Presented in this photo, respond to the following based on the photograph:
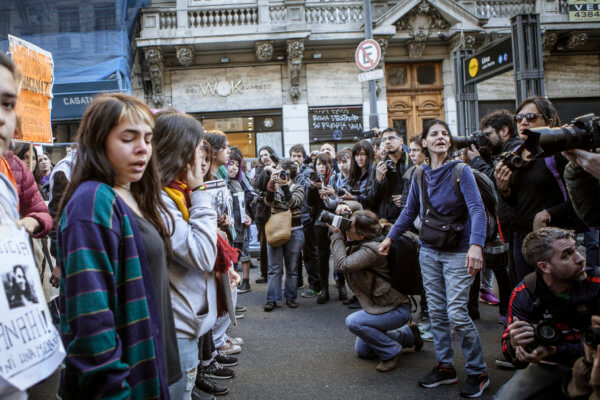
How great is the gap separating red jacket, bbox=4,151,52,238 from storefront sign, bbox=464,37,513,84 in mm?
6987

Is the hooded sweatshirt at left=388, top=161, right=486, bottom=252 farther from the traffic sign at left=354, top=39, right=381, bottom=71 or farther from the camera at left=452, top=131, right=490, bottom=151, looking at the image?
the traffic sign at left=354, top=39, right=381, bottom=71

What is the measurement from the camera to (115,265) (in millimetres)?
1575

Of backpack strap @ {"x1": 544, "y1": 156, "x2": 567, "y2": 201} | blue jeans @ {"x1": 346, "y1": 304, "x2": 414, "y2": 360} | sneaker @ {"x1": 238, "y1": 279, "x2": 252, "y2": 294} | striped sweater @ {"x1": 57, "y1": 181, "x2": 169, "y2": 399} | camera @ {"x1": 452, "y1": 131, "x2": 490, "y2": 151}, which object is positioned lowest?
sneaker @ {"x1": 238, "y1": 279, "x2": 252, "y2": 294}

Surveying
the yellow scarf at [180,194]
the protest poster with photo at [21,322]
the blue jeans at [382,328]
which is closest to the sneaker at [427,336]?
the blue jeans at [382,328]

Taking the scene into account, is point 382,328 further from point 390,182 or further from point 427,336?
point 390,182

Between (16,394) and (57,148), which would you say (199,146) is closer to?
(16,394)

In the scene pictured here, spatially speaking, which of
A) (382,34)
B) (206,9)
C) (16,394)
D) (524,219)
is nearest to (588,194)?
(524,219)

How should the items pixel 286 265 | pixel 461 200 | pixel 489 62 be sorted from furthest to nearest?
pixel 489 62
pixel 286 265
pixel 461 200

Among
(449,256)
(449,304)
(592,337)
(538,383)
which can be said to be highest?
(449,256)

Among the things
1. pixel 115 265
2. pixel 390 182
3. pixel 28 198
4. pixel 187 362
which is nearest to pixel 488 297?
pixel 390 182

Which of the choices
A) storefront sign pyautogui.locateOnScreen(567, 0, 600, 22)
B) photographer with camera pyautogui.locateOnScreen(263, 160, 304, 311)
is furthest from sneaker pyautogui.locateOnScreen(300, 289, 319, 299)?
storefront sign pyautogui.locateOnScreen(567, 0, 600, 22)

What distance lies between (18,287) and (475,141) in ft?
14.1

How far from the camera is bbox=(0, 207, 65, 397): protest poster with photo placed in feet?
3.89

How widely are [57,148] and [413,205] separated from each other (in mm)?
13431
